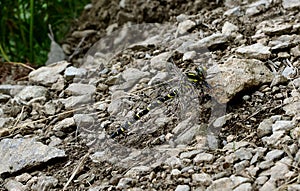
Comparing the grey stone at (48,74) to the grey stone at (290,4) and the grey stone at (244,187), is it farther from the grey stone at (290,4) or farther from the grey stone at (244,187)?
the grey stone at (244,187)

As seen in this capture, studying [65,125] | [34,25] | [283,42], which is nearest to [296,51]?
[283,42]

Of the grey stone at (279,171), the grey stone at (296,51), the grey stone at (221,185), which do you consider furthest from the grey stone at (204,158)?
the grey stone at (296,51)

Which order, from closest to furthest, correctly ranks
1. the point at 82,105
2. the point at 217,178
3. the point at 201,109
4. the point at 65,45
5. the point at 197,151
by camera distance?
the point at 217,178, the point at 197,151, the point at 201,109, the point at 82,105, the point at 65,45

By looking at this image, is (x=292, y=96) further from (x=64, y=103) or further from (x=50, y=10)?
(x=50, y=10)

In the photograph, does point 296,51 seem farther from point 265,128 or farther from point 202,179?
point 202,179

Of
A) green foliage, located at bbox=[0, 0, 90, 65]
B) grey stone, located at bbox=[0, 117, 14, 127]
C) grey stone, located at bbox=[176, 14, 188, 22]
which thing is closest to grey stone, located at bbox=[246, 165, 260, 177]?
grey stone, located at bbox=[0, 117, 14, 127]

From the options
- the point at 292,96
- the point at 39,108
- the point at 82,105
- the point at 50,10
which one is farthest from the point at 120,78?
the point at 50,10

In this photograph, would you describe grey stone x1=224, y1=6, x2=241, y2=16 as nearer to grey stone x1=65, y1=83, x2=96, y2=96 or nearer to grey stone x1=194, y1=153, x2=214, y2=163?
grey stone x1=65, y1=83, x2=96, y2=96
